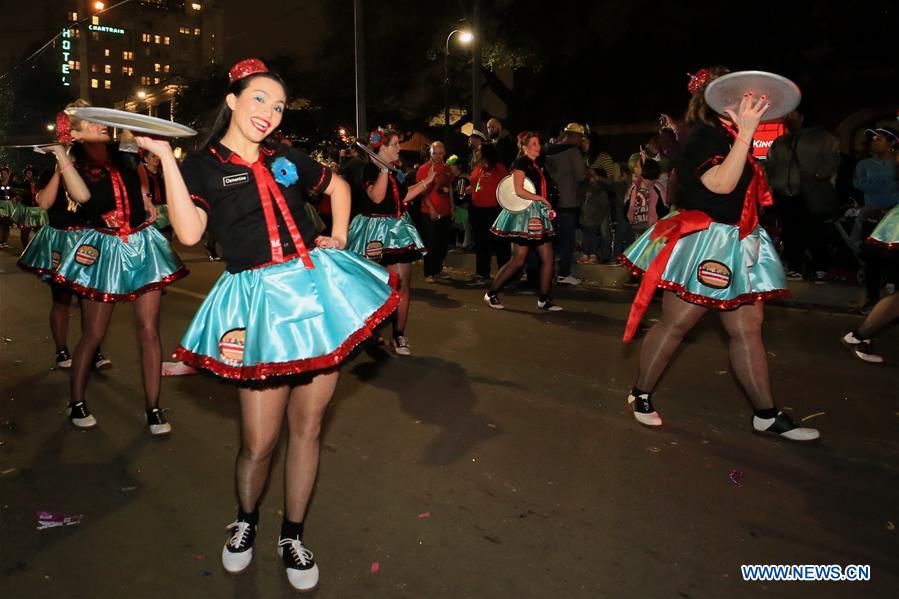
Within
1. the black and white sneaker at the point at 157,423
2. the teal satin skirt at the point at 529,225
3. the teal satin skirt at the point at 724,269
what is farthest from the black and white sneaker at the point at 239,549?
the teal satin skirt at the point at 529,225

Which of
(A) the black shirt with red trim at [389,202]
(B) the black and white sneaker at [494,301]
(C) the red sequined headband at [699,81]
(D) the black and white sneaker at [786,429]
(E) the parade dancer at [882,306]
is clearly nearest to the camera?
(C) the red sequined headband at [699,81]

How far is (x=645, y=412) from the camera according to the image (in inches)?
206

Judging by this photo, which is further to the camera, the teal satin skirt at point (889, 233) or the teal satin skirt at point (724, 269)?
the teal satin skirt at point (889, 233)

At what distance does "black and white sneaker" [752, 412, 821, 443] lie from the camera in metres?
4.86

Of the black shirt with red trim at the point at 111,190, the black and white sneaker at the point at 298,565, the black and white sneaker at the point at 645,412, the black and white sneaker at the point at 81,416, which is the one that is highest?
the black shirt with red trim at the point at 111,190

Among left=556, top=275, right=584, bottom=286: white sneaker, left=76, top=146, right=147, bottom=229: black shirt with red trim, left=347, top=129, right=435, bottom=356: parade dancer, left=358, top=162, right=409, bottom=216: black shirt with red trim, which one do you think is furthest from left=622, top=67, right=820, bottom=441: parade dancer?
left=556, top=275, right=584, bottom=286: white sneaker

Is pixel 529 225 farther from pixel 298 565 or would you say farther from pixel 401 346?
pixel 298 565

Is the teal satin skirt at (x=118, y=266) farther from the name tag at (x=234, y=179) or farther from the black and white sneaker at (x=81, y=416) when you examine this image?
the name tag at (x=234, y=179)

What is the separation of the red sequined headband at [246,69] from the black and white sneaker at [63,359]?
15.7ft

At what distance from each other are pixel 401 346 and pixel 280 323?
4262mm

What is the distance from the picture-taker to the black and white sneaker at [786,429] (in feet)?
15.9

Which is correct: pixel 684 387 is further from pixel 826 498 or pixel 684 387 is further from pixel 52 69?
pixel 52 69

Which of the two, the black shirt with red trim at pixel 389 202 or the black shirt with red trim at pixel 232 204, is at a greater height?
the black shirt with red trim at pixel 232 204

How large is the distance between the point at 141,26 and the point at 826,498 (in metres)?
166
